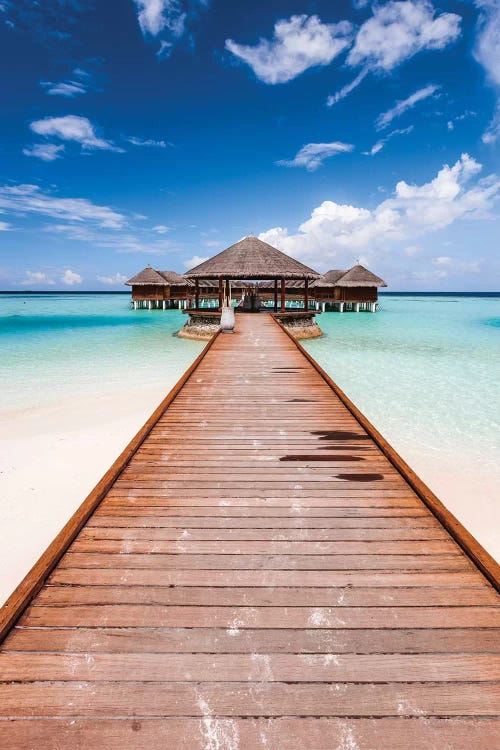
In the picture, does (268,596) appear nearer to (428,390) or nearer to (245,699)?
(245,699)

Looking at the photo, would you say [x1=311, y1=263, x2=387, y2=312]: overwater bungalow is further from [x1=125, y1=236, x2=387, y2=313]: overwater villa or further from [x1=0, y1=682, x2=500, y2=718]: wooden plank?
[x1=0, y1=682, x2=500, y2=718]: wooden plank

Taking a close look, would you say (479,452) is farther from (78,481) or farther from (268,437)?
(78,481)

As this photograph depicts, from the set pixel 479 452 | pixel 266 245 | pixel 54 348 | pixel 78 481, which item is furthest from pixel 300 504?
pixel 54 348

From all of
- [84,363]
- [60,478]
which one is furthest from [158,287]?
[60,478]

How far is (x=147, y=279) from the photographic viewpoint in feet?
137

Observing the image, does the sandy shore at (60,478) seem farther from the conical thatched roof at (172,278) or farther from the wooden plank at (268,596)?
the conical thatched roof at (172,278)

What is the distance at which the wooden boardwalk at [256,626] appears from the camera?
1632mm

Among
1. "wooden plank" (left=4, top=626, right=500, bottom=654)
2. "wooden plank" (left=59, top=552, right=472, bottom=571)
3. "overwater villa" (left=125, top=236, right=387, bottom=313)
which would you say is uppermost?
"overwater villa" (left=125, top=236, right=387, bottom=313)

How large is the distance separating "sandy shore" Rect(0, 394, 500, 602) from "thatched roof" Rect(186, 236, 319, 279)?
34.6 ft

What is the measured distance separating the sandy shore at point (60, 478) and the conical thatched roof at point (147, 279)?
3411cm

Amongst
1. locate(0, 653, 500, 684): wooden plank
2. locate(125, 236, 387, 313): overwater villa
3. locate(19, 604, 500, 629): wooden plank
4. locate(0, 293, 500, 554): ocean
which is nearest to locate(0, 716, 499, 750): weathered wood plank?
locate(0, 653, 500, 684): wooden plank

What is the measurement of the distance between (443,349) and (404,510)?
761 inches

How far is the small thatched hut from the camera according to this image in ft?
137

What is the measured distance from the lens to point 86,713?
65.5 inches
